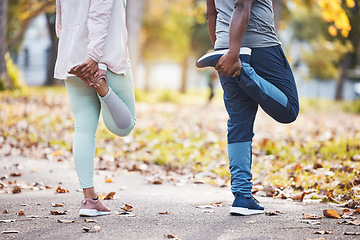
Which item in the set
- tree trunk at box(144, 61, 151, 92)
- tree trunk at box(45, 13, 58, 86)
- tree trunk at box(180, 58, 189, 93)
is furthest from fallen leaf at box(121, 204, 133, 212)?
tree trunk at box(144, 61, 151, 92)

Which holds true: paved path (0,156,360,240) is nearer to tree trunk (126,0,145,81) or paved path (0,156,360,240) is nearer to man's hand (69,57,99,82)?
man's hand (69,57,99,82)

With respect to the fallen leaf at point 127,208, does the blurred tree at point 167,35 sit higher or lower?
higher

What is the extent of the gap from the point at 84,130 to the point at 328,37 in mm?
34582

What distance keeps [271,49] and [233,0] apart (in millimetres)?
455

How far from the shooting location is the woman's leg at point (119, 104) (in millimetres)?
3420

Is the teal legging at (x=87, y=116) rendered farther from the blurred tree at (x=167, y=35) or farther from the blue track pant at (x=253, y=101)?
the blurred tree at (x=167, y=35)

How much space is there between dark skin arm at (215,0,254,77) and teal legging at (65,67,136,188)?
29.2 inches

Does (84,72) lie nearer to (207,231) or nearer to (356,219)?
(207,231)

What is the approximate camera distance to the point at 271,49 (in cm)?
352

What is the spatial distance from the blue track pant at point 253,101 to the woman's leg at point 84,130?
1022 mm

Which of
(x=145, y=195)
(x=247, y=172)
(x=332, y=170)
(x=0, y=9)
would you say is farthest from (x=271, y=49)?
(x=0, y=9)

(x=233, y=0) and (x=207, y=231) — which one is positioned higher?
(x=233, y=0)

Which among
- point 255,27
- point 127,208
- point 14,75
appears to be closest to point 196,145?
point 127,208

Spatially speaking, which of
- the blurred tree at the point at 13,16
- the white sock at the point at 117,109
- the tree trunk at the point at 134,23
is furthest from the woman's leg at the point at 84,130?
the tree trunk at the point at 134,23
